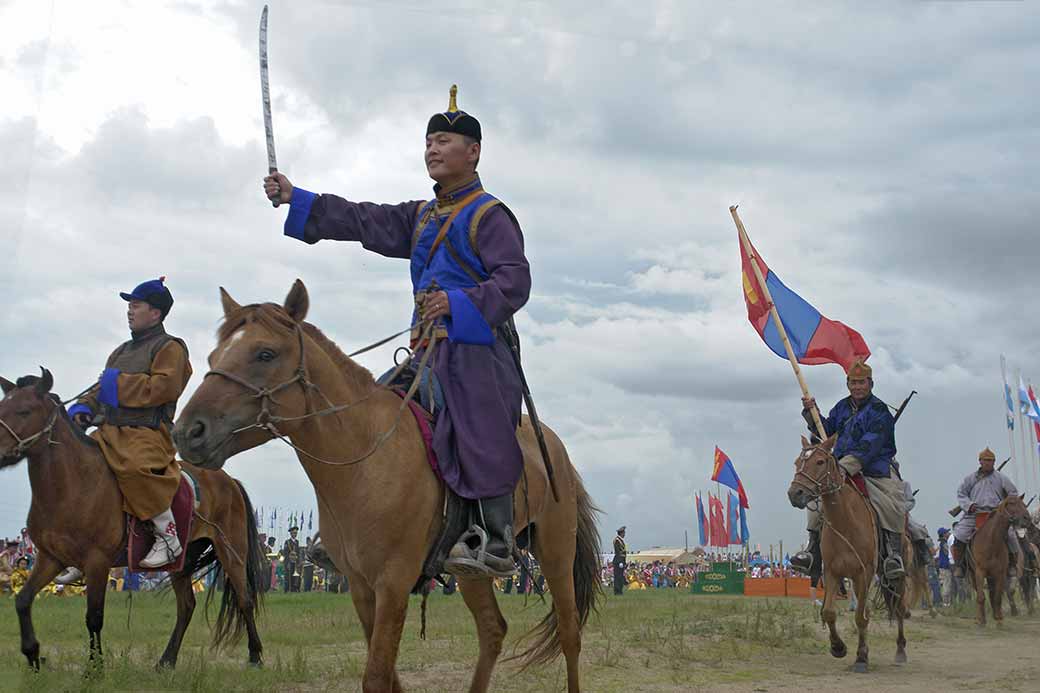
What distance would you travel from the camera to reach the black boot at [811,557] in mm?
12859

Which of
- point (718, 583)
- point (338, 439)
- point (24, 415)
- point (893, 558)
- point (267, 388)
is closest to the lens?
point (267, 388)

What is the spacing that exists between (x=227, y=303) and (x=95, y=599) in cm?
423

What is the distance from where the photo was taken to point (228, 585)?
34.0ft

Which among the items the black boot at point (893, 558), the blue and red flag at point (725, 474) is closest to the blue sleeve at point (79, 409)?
the black boot at point (893, 558)

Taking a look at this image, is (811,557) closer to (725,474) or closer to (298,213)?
(298,213)

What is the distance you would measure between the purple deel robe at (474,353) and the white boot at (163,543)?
12.8 feet

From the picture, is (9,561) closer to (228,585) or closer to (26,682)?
(228,585)

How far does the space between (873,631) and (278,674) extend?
36.8ft

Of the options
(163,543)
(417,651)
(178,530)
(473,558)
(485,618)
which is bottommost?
(417,651)

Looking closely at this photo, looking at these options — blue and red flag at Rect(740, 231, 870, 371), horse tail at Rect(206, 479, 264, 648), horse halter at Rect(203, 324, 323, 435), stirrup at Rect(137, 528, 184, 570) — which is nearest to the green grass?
horse tail at Rect(206, 479, 264, 648)

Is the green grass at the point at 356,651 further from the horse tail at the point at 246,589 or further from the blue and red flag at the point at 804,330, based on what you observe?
the blue and red flag at the point at 804,330

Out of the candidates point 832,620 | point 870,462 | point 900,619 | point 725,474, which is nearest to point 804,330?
point 870,462

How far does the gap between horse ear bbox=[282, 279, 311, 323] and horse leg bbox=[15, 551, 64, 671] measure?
4317 millimetres

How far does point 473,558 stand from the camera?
568 centimetres
